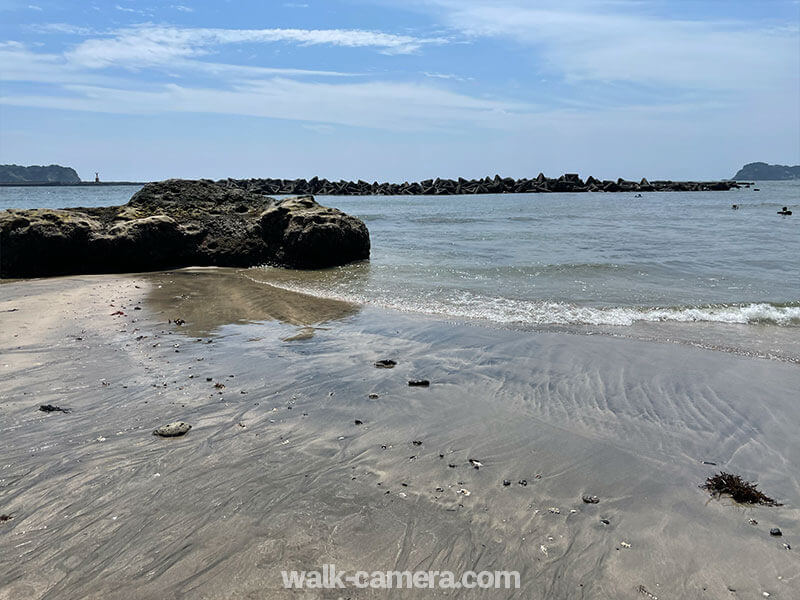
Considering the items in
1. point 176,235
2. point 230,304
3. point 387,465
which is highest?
point 176,235

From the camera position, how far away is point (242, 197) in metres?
15.1

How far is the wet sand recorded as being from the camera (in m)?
2.73

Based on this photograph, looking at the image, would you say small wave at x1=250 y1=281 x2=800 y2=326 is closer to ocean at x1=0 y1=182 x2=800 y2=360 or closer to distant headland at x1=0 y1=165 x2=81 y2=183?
ocean at x1=0 y1=182 x2=800 y2=360

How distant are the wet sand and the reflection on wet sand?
3.78 feet

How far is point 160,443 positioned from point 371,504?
167cm

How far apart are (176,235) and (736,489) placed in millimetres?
12037

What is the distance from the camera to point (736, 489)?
11.0ft

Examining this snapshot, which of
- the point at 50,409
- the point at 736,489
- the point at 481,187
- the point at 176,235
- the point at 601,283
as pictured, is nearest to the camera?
the point at 736,489

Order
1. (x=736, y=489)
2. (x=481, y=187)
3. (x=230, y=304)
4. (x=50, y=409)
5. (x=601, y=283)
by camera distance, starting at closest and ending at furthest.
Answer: (x=736, y=489) < (x=50, y=409) < (x=230, y=304) < (x=601, y=283) < (x=481, y=187)

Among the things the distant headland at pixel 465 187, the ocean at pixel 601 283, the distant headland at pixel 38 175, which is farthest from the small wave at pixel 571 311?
the distant headland at pixel 38 175

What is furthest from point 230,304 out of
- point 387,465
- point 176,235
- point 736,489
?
point 736,489

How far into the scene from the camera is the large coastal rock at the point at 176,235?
1164cm

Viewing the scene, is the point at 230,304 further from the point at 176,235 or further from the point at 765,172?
the point at 765,172

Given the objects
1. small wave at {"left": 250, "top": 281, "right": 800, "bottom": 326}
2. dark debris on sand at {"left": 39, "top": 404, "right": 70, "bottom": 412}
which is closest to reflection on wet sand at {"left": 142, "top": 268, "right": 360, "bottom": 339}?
small wave at {"left": 250, "top": 281, "right": 800, "bottom": 326}
